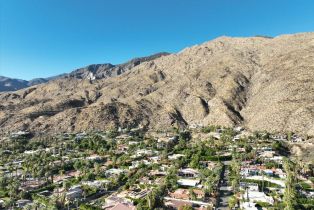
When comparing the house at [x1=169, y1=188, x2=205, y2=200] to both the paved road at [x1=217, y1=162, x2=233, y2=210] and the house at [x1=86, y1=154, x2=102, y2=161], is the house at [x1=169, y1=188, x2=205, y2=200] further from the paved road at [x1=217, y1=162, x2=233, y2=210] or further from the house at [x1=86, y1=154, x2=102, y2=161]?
the house at [x1=86, y1=154, x2=102, y2=161]

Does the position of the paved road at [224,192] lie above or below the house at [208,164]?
below

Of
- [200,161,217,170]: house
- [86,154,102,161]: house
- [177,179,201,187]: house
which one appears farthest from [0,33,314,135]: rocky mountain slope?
[177,179,201,187]: house

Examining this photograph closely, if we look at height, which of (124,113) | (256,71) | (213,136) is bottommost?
(213,136)

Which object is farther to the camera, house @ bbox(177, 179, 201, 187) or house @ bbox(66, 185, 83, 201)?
house @ bbox(177, 179, 201, 187)

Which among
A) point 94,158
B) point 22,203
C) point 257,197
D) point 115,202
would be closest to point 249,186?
point 257,197

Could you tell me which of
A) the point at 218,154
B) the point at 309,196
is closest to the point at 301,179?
the point at 309,196

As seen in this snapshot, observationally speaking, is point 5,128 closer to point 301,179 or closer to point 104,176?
point 104,176

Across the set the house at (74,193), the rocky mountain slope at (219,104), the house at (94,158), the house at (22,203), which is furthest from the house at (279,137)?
the house at (22,203)

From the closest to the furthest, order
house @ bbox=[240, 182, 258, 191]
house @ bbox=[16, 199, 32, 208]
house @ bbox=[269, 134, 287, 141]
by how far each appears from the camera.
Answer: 1. house @ bbox=[16, 199, 32, 208]
2. house @ bbox=[240, 182, 258, 191]
3. house @ bbox=[269, 134, 287, 141]

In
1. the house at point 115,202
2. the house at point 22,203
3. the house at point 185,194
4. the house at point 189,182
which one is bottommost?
the house at point 22,203

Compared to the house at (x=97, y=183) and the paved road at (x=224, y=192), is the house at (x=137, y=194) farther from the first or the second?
the paved road at (x=224, y=192)

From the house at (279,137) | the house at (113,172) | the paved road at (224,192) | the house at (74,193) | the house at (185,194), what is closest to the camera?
the paved road at (224,192)
